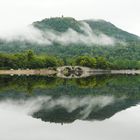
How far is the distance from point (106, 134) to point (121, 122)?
3832 millimetres

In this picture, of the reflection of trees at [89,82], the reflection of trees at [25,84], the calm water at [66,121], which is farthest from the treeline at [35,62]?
the calm water at [66,121]

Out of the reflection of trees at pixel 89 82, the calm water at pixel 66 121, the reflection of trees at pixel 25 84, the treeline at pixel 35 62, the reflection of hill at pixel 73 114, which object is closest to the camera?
the calm water at pixel 66 121

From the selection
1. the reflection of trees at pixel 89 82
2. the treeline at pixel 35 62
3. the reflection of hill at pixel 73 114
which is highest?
the reflection of hill at pixel 73 114

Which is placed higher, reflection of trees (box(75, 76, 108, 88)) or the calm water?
the calm water

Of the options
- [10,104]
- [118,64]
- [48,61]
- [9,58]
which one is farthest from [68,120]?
[118,64]

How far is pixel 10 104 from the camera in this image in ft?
95.2

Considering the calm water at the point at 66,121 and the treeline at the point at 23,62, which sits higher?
the calm water at the point at 66,121

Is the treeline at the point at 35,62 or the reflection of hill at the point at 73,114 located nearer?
the reflection of hill at the point at 73,114

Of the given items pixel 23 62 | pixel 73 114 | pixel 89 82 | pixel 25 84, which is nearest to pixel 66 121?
pixel 73 114

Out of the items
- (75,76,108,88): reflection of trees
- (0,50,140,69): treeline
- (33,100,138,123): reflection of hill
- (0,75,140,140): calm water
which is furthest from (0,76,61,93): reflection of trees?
(0,50,140,69): treeline

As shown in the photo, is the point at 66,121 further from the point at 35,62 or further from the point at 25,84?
the point at 35,62

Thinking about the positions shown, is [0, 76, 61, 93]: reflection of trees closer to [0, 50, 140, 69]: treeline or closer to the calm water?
the calm water

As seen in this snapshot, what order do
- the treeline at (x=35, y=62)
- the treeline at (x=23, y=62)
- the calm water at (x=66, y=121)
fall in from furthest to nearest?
the treeline at (x=35, y=62) → the treeline at (x=23, y=62) → the calm water at (x=66, y=121)

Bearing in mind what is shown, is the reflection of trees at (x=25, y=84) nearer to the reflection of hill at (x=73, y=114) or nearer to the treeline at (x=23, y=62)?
the reflection of hill at (x=73, y=114)
